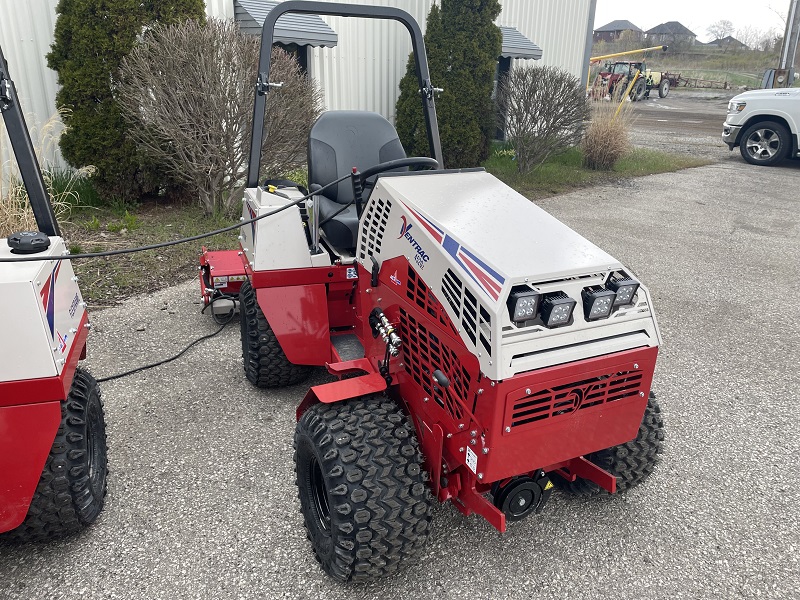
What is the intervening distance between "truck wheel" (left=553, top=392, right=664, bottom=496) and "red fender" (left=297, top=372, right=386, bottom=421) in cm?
94

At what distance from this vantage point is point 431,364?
7.45 ft

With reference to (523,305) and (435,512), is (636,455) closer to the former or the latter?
(435,512)

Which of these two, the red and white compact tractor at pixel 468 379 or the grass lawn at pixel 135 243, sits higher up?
the red and white compact tractor at pixel 468 379

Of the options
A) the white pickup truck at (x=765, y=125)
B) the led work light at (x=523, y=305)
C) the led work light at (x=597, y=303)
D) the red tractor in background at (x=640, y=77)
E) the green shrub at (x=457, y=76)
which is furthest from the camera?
the red tractor in background at (x=640, y=77)

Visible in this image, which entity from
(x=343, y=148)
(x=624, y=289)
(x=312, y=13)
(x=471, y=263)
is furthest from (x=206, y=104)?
(x=624, y=289)

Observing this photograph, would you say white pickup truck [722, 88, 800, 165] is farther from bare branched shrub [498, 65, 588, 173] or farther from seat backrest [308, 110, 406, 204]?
seat backrest [308, 110, 406, 204]

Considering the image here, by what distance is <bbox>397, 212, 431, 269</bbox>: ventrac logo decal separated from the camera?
88.7 inches

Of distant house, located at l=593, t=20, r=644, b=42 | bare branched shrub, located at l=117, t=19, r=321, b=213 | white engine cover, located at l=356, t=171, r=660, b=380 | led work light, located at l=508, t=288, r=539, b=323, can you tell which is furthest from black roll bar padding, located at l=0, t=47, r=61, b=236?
distant house, located at l=593, t=20, r=644, b=42

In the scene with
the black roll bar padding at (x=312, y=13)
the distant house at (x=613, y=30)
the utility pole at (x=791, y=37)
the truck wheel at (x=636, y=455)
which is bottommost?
the truck wheel at (x=636, y=455)

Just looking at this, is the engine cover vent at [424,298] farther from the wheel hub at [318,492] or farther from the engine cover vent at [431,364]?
the wheel hub at [318,492]

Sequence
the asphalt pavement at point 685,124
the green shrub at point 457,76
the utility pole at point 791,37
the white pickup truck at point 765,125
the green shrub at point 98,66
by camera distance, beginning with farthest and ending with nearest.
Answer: the utility pole at point 791,37, the asphalt pavement at point 685,124, the white pickup truck at point 765,125, the green shrub at point 457,76, the green shrub at point 98,66

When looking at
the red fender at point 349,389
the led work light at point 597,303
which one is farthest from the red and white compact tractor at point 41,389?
the led work light at point 597,303

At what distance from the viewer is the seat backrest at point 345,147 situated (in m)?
3.60

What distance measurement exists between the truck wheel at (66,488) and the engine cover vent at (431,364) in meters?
1.26
